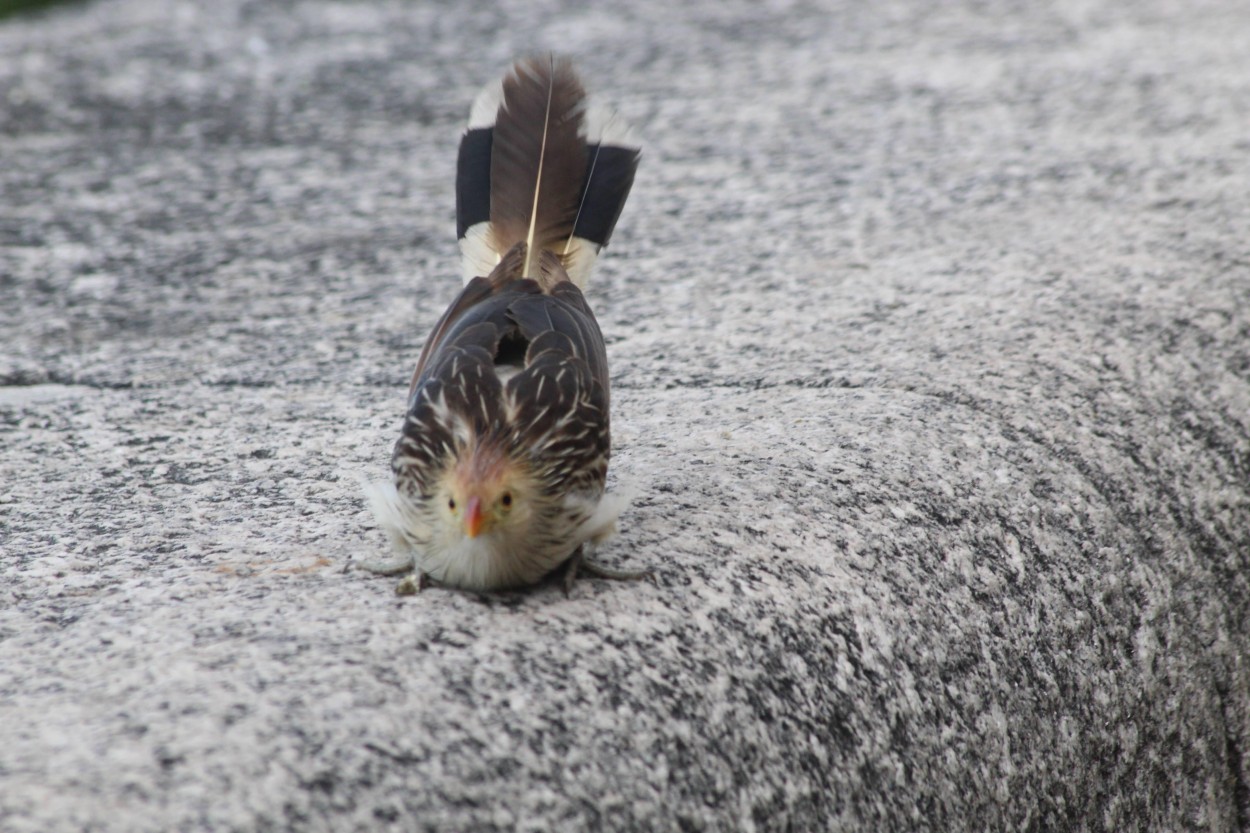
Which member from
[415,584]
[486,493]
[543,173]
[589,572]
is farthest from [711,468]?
[543,173]

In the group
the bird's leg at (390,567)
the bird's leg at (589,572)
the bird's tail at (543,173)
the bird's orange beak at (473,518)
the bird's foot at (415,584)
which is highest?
the bird's tail at (543,173)

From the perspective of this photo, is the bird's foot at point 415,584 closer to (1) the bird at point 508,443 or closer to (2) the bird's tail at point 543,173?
(1) the bird at point 508,443

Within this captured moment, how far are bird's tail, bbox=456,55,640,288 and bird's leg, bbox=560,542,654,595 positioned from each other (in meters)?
0.98

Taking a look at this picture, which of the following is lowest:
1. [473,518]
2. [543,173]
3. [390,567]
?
[390,567]

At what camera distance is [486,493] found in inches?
86.1

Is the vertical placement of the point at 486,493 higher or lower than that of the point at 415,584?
higher

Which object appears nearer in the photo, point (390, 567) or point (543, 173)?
point (390, 567)

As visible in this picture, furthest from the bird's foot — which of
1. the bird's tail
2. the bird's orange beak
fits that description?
the bird's tail

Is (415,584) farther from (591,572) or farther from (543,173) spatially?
(543,173)

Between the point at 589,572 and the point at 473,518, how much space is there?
0.85ft

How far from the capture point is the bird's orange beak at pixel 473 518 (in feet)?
6.96

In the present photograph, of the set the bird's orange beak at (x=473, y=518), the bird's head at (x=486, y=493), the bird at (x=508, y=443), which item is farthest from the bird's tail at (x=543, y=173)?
the bird's orange beak at (x=473, y=518)

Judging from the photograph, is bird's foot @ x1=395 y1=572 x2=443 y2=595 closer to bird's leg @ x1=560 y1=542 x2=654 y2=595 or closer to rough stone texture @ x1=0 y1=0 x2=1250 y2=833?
rough stone texture @ x1=0 y1=0 x2=1250 y2=833

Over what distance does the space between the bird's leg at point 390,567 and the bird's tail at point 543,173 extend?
1.00 metres
